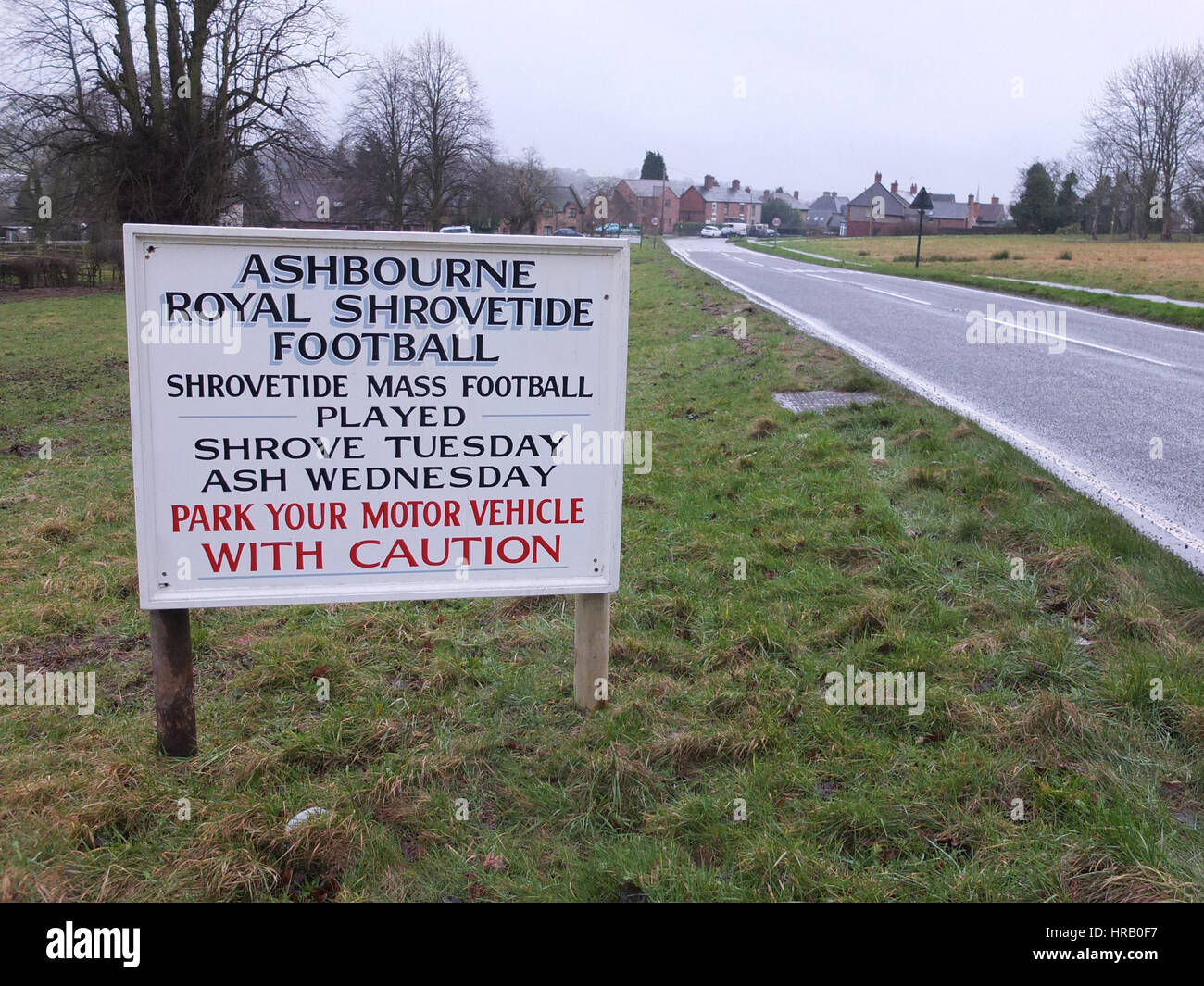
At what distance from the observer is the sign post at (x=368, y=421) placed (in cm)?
330

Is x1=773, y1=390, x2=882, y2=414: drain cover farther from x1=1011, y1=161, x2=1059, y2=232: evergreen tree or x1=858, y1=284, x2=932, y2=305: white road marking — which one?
x1=1011, y1=161, x2=1059, y2=232: evergreen tree

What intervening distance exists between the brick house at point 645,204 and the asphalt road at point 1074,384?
8318 cm

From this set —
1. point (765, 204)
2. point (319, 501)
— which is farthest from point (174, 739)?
point (765, 204)

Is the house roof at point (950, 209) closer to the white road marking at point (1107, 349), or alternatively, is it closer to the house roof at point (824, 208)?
the house roof at point (824, 208)

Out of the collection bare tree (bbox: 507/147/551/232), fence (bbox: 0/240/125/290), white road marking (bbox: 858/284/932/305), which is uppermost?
bare tree (bbox: 507/147/551/232)

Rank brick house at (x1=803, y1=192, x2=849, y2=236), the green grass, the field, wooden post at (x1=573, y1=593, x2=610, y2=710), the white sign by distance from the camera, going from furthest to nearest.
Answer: brick house at (x1=803, y1=192, x2=849, y2=236)
the field
wooden post at (x1=573, y1=593, x2=610, y2=710)
the white sign
the green grass

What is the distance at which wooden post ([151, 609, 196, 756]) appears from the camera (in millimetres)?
3369

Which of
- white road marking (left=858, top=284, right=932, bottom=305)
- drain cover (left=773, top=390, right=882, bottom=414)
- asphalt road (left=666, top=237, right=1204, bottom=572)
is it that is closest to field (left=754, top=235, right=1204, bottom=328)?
asphalt road (left=666, top=237, right=1204, bottom=572)

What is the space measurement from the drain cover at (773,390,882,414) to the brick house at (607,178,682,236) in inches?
3545

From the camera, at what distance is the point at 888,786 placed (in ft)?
10.1

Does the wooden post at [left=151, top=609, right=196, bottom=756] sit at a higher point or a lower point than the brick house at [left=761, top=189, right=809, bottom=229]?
lower

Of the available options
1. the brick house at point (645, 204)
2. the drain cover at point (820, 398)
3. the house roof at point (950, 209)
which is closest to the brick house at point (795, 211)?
the brick house at point (645, 204)

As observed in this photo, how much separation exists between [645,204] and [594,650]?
4482 inches

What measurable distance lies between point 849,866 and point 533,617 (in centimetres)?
225
